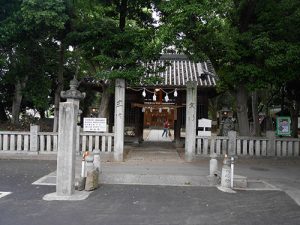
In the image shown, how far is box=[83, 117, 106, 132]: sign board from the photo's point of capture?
1725 centimetres

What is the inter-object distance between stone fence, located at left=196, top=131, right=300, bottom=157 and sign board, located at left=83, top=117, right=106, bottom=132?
4278 mm

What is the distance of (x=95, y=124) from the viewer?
17.3 m

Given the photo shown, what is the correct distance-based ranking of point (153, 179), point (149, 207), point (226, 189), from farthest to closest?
point (153, 179) < point (226, 189) < point (149, 207)

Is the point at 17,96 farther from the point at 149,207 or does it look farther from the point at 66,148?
the point at 149,207

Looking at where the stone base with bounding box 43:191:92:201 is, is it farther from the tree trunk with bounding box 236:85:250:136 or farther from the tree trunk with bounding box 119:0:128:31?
the tree trunk with bounding box 119:0:128:31

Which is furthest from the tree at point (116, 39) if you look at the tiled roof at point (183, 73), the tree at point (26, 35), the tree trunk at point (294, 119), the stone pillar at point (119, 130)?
the tree trunk at point (294, 119)

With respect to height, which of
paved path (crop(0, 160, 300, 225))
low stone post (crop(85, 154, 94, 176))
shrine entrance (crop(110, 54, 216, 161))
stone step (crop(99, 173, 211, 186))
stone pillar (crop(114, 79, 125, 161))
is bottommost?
paved path (crop(0, 160, 300, 225))

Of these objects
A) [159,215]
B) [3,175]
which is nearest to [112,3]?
[3,175]

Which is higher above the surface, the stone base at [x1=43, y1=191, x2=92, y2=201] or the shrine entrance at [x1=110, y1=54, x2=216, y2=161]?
the shrine entrance at [x1=110, y1=54, x2=216, y2=161]

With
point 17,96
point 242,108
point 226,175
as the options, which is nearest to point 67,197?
point 226,175

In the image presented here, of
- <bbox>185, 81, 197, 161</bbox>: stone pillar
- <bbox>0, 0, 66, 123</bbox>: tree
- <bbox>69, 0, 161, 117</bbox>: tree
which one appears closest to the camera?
<bbox>0, 0, 66, 123</bbox>: tree

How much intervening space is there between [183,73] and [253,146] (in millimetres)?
7120

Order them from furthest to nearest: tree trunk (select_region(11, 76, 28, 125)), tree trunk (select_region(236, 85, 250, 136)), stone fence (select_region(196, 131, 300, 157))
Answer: tree trunk (select_region(11, 76, 28, 125)) < tree trunk (select_region(236, 85, 250, 136)) < stone fence (select_region(196, 131, 300, 157))

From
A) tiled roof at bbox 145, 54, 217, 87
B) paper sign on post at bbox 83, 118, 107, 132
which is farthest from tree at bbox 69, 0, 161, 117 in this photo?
tiled roof at bbox 145, 54, 217, 87
